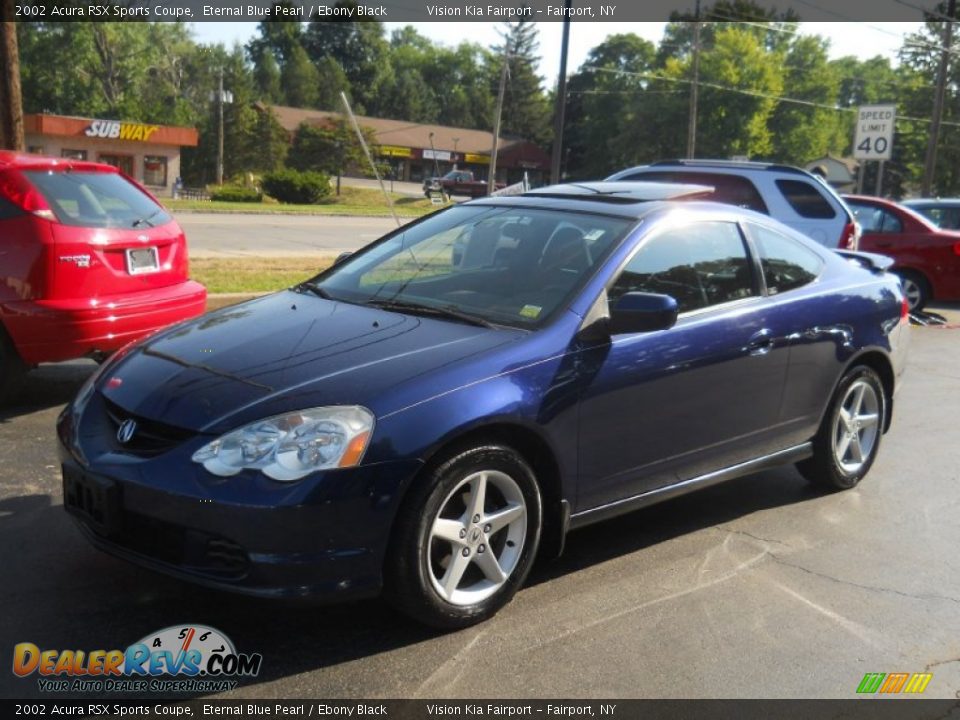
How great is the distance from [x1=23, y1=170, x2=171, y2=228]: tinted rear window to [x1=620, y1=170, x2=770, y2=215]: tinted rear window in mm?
5404

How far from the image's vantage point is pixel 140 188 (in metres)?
7.33

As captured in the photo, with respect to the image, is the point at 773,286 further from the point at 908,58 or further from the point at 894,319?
the point at 908,58

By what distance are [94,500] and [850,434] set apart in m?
4.06

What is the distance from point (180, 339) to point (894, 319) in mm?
4029

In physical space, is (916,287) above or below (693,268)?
below

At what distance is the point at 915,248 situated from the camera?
1348 centimetres

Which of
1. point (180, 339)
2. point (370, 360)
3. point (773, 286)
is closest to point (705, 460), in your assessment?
point (773, 286)

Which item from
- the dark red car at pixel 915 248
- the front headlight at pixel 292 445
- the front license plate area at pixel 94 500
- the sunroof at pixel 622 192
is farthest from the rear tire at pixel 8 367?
the dark red car at pixel 915 248

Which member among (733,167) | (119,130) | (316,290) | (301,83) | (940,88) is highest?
(301,83)

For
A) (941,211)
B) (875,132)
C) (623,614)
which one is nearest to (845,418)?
(623,614)

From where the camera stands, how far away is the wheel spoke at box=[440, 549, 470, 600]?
11.6ft

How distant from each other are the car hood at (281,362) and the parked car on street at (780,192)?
6.87 metres

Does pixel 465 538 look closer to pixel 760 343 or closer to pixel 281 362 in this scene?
pixel 281 362

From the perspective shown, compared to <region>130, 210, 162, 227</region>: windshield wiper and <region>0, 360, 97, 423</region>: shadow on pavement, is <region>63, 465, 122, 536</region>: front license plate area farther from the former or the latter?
<region>130, 210, 162, 227</region>: windshield wiper
